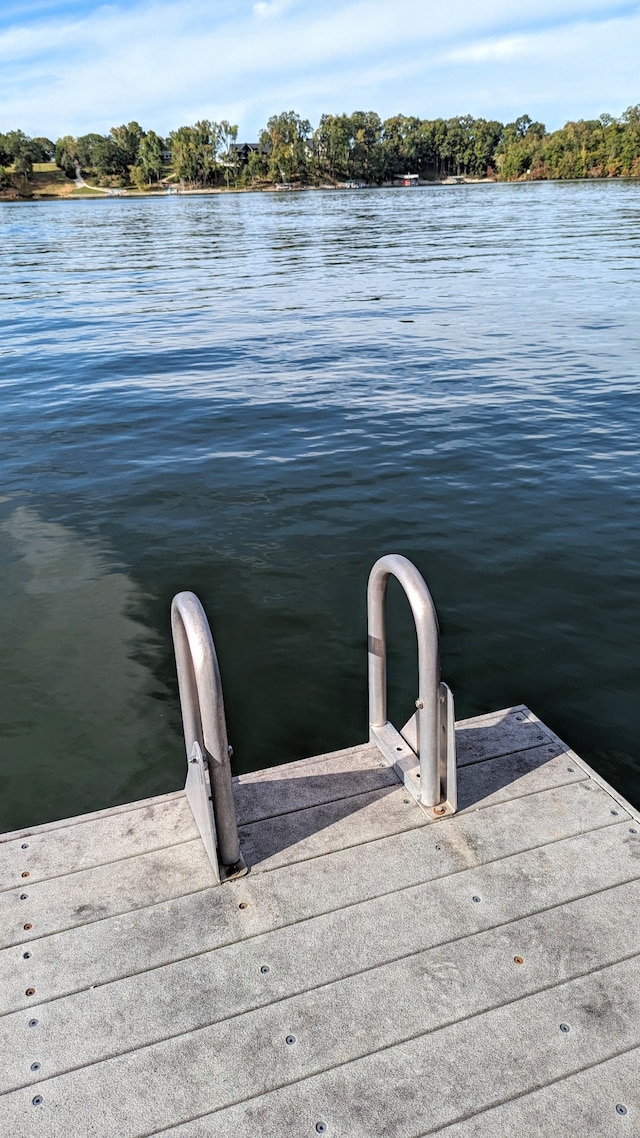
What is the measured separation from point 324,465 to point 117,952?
27.8 ft

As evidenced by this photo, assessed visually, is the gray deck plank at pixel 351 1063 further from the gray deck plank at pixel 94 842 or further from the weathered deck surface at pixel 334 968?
the gray deck plank at pixel 94 842

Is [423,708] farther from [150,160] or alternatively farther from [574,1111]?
[150,160]

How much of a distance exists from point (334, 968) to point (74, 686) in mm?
4018

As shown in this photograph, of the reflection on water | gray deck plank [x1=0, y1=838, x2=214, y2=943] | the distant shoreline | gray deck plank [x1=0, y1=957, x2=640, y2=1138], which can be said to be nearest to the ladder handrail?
gray deck plank [x1=0, y1=838, x2=214, y2=943]

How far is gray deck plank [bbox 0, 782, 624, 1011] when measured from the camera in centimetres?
324

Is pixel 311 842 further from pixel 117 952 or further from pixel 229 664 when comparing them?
pixel 229 664

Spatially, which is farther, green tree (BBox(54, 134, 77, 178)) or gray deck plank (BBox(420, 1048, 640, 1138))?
green tree (BBox(54, 134, 77, 178))

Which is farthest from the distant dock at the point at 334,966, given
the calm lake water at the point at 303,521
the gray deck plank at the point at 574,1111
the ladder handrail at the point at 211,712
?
the calm lake water at the point at 303,521

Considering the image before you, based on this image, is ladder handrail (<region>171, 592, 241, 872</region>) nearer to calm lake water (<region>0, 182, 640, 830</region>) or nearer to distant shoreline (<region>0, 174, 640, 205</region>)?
calm lake water (<region>0, 182, 640, 830</region>)

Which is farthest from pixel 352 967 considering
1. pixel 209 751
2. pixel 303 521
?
pixel 303 521

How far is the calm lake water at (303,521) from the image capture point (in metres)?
6.14

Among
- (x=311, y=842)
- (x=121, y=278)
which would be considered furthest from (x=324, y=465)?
(x=121, y=278)

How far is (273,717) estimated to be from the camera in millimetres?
6160

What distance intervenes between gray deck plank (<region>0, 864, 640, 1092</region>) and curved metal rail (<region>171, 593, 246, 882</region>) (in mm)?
458
